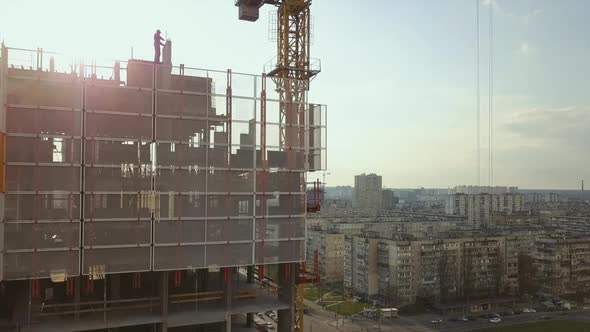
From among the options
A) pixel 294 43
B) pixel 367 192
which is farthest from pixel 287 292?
pixel 367 192

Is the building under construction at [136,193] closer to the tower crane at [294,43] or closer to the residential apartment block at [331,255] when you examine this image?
the tower crane at [294,43]

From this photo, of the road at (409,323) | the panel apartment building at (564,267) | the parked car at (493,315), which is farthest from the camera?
the panel apartment building at (564,267)

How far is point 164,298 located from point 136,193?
3.44m

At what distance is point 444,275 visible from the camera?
65.4m

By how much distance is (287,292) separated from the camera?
57.0ft

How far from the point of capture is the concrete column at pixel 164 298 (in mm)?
15117

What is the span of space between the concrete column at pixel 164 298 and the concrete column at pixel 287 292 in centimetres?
415

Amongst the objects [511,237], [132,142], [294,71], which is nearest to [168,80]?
[132,142]

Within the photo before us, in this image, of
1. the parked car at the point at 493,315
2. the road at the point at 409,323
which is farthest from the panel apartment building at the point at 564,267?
the parked car at the point at 493,315

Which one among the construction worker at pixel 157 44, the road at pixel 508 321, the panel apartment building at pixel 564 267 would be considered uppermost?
the construction worker at pixel 157 44

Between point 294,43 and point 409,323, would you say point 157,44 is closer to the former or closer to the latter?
point 294,43

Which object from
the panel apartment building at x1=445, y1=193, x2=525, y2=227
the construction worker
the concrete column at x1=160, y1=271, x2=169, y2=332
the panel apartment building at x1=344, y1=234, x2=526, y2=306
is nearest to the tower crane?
the construction worker

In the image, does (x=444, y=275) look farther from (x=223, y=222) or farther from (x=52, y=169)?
(x=52, y=169)

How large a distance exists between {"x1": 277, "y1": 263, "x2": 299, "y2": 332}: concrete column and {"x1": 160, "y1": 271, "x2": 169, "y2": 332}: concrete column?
415 cm
